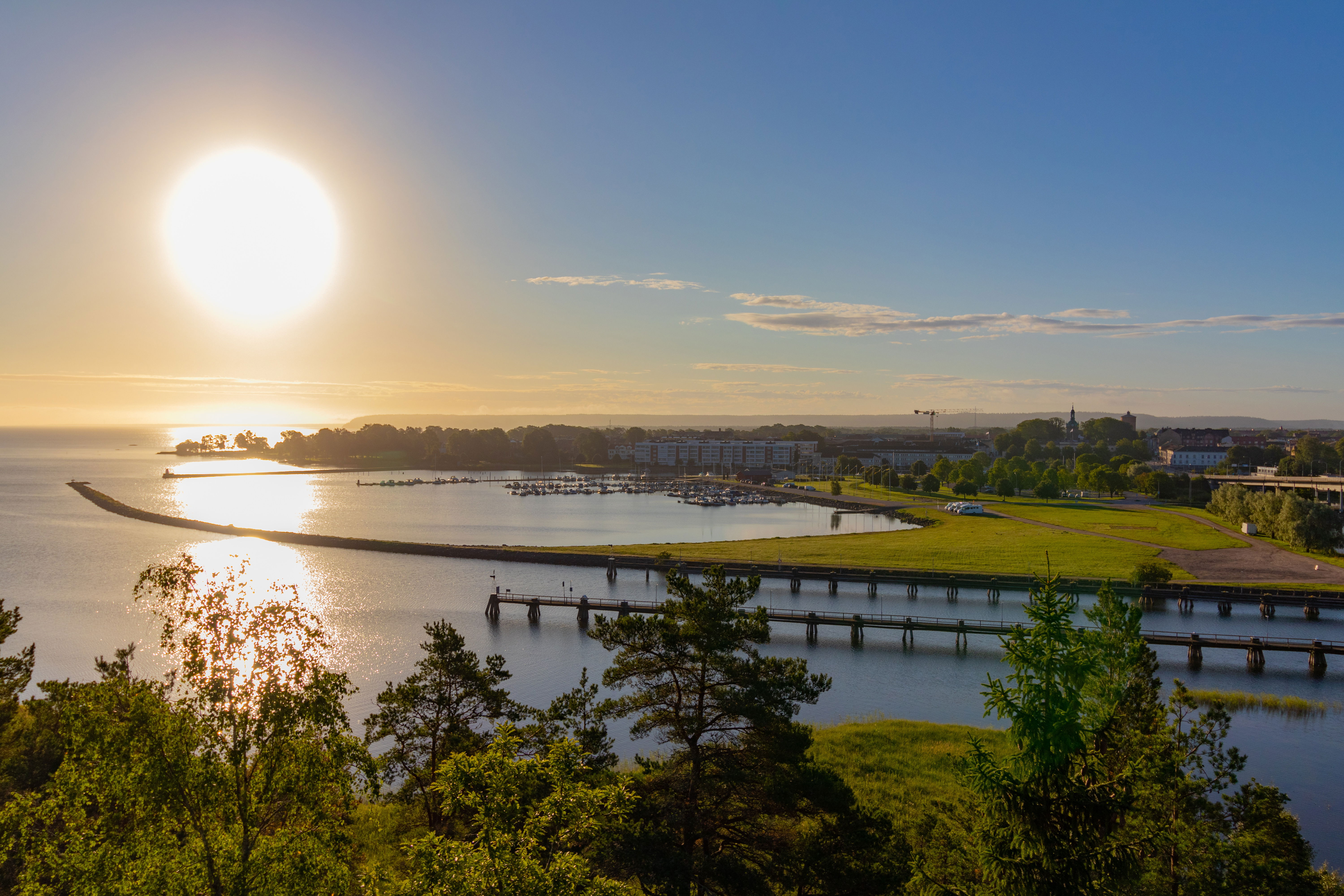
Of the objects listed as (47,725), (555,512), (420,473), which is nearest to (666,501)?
(555,512)

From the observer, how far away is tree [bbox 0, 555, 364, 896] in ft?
26.8

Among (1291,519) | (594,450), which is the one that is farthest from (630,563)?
(594,450)

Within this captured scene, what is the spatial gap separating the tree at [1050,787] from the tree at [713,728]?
175 inches

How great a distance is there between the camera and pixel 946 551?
192 feet

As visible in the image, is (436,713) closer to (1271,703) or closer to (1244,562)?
(1271,703)

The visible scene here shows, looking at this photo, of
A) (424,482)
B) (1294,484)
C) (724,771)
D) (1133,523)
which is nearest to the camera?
(724,771)

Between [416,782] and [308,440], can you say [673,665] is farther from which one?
[308,440]

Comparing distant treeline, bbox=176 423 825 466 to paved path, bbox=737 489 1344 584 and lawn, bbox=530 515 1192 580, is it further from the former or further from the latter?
paved path, bbox=737 489 1344 584

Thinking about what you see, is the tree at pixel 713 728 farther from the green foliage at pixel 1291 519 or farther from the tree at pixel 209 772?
the green foliage at pixel 1291 519

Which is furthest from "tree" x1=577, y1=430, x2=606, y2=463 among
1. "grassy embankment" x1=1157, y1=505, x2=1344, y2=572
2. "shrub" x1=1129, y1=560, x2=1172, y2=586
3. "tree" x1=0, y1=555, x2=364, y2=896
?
"tree" x1=0, y1=555, x2=364, y2=896

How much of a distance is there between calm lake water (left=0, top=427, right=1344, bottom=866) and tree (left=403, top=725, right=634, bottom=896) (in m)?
4.37

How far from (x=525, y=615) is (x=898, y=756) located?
25.4 meters

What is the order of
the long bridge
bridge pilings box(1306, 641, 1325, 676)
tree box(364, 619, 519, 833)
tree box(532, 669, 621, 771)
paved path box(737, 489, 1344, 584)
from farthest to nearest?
1. paved path box(737, 489, 1344, 584)
2. the long bridge
3. bridge pilings box(1306, 641, 1325, 676)
4. tree box(364, 619, 519, 833)
5. tree box(532, 669, 621, 771)

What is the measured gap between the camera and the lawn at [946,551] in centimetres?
5200
